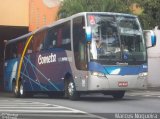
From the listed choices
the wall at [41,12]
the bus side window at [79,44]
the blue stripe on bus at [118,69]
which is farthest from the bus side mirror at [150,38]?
the wall at [41,12]

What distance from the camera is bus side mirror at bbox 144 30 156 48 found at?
21234mm

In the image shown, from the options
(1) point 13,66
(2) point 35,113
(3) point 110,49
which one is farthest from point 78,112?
(1) point 13,66

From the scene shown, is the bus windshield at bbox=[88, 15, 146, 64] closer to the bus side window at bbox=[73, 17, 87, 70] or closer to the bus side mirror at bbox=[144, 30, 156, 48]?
the bus side window at bbox=[73, 17, 87, 70]

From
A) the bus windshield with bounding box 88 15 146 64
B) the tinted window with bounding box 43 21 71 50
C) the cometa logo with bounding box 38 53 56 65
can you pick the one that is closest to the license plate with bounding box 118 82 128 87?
the bus windshield with bounding box 88 15 146 64

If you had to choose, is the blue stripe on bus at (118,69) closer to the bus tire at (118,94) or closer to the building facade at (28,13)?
the bus tire at (118,94)

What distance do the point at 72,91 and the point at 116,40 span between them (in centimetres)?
285

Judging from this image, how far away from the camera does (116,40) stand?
20.4 meters

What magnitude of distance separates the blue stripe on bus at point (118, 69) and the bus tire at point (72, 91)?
160 centimetres

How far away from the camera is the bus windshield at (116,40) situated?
20.1m

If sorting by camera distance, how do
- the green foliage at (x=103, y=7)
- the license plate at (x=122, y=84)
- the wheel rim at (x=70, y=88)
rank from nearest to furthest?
the license plate at (x=122, y=84), the wheel rim at (x=70, y=88), the green foliage at (x=103, y=7)

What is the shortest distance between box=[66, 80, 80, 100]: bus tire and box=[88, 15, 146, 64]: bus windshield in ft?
6.11

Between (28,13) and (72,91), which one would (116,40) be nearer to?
(72,91)

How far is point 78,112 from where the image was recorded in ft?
51.7

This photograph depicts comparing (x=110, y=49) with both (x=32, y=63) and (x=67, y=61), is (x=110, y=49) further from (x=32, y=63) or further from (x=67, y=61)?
(x=32, y=63)
